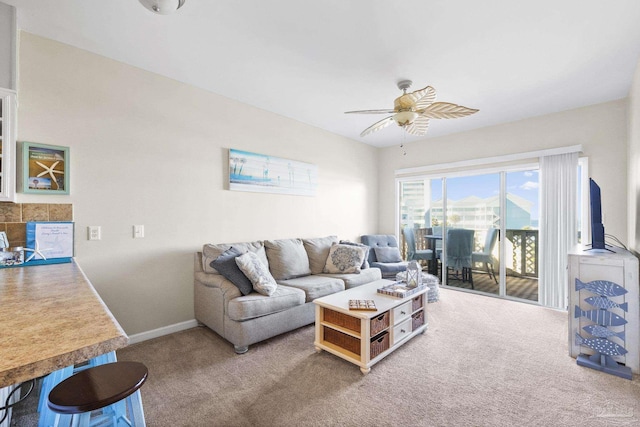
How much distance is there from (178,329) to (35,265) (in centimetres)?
133

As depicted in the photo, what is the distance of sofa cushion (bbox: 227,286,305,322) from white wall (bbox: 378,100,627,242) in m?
3.17

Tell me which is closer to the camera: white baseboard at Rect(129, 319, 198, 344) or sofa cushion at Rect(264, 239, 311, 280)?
white baseboard at Rect(129, 319, 198, 344)

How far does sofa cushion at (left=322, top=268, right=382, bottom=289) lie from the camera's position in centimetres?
345

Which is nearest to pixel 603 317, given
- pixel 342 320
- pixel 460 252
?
pixel 342 320

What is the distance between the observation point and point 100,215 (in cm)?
246

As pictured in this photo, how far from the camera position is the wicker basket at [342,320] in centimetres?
229

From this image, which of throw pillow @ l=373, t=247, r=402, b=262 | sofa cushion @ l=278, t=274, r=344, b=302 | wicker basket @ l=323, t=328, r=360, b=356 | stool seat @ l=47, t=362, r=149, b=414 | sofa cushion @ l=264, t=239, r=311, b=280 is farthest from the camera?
throw pillow @ l=373, t=247, r=402, b=262

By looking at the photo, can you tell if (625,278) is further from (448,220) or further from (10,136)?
(10,136)

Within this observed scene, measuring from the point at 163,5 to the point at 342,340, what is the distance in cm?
267

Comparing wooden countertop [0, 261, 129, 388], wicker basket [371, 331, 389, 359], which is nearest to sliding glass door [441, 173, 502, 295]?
wicker basket [371, 331, 389, 359]

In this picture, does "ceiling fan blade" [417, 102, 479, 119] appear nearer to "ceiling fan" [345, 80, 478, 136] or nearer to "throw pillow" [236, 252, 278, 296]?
"ceiling fan" [345, 80, 478, 136]

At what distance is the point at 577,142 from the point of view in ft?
11.6

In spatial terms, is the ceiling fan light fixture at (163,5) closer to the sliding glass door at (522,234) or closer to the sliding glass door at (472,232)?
the sliding glass door at (472,232)

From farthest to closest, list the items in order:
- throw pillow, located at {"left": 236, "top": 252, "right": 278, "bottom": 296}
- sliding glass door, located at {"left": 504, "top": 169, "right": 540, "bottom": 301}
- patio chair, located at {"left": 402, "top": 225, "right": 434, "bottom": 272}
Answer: patio chair, located at {"left": 402, "top": 225, "right": 434, "bottom": 272}, sliding glass door, located at {"left": 504, "top": 169, "right": 540, "bottom": 301}, throw pillow, located at {"left": 236, "top": 252, "right": 278, "bottom": 296}
